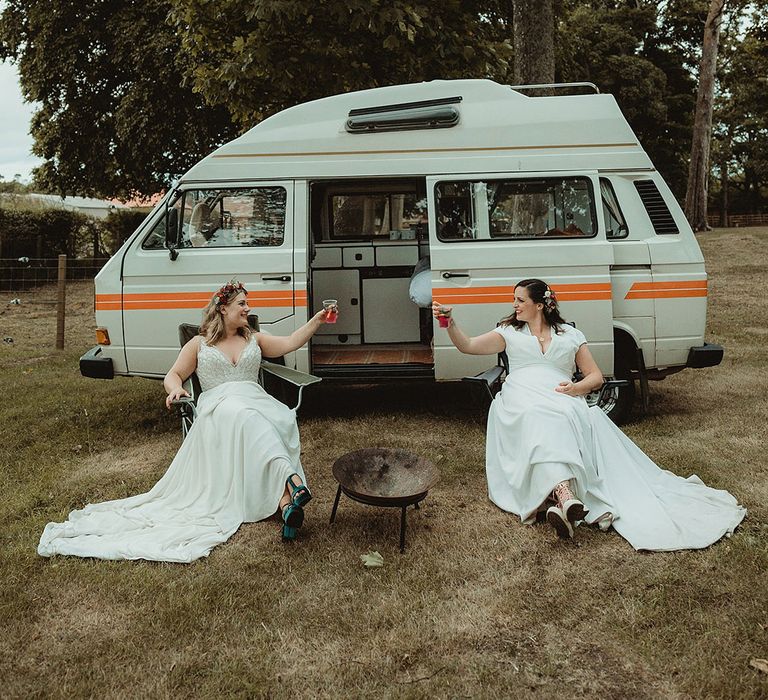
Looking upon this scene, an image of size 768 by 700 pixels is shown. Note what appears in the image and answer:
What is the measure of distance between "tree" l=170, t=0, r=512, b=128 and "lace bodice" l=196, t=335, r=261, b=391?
5.80 meters

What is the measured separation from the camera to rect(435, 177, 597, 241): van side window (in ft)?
21.2

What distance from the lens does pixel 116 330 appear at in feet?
21.7

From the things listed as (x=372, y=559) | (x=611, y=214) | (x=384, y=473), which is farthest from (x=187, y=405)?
(x=611, y=214)

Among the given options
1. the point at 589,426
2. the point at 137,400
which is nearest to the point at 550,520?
the point at 589,426

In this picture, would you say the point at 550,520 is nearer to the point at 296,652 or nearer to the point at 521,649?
the point at 521,649

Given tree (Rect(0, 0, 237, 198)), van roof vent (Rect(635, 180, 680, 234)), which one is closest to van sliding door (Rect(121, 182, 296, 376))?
van roof vent (Rect(635, 180, 680, 234))

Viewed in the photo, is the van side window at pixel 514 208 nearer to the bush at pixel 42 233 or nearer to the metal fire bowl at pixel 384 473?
the metal fire bowl at pixel 384 473

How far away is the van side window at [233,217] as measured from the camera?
6.61 metres

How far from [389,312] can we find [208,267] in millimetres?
2224

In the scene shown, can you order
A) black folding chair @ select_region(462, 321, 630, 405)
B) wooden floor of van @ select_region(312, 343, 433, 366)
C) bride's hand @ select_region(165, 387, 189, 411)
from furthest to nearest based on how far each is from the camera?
wooden floor of van @ select_region(312, 343, 433, 366) → black folding chair @ select_region(462, 321, 630, 405) → bride's hand @ select_region(165, 387, 189, 411)

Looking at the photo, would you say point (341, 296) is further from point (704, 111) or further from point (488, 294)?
point (704, 111)

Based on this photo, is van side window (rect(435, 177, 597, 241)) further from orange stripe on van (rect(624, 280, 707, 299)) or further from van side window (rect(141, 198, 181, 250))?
van side window (rect(141, 198, 181, 250))

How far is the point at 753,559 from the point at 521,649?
1.53 m

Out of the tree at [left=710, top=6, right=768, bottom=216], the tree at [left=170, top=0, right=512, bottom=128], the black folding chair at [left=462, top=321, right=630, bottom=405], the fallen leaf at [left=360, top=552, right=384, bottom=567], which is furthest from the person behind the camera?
the tree at [left=710, top=6, right=768, bottom=216]
